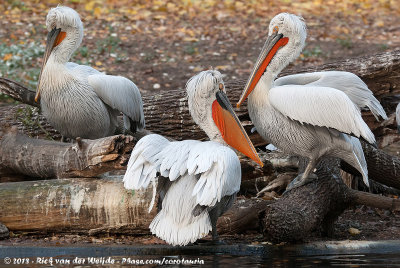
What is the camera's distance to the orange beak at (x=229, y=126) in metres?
4.66

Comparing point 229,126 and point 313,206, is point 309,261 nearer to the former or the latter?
point 313,206

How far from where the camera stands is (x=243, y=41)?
10.9 metres

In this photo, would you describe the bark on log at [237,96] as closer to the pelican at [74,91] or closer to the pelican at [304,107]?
the pelican at [74,91]

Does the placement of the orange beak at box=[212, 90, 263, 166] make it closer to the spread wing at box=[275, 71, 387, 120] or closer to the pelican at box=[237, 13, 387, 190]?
the pelican at box=[237, 13, 387, 190]

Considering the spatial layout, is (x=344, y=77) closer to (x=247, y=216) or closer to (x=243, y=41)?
(x=247, y=216)

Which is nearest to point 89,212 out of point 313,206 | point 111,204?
point 111,204

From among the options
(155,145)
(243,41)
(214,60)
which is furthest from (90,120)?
(243,41)

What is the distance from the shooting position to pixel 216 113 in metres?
4.70

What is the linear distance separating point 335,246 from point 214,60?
6.04m

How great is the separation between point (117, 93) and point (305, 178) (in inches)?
65.3

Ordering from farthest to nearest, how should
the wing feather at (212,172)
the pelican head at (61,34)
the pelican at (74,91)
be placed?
1. the pelican head at (61,34)
2. the pelican at (74,91)
3. the wing feather at (212,172)

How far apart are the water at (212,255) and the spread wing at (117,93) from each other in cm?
159

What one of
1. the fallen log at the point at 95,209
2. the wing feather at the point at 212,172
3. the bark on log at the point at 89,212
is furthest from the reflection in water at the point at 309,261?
the bark on log at the point at 89,212

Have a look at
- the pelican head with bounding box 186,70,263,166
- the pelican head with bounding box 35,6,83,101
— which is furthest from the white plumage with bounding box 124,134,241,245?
the pelican head with bounding box 35,6,83,101
